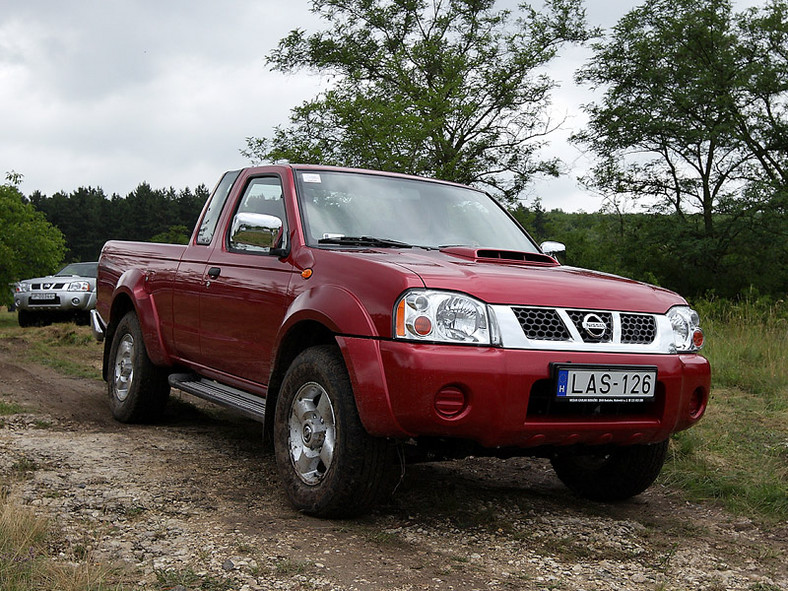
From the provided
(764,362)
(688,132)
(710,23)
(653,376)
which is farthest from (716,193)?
(653,376)

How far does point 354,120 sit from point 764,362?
1463 centimetres

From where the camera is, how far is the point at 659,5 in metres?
27.6

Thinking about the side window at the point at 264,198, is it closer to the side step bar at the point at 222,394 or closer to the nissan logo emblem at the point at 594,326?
the side step bar at the point at 222,394

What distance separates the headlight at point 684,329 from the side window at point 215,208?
2.96 m

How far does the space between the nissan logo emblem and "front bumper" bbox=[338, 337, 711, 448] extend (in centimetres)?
10

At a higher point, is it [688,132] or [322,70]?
[322,70]

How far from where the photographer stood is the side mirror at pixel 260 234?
445cm

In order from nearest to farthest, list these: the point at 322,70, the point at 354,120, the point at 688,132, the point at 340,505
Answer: the point at 340,505, the point at 354,120, the point at 688,132, the point at 322,70

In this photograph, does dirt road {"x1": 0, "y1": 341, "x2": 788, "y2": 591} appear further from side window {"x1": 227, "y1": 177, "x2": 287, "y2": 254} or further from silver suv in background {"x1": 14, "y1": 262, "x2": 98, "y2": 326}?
silver suv in background {"x1": 14, "y1": 262, "x2": 98, "y2": 326}

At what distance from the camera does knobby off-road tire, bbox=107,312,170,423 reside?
6.09 metres

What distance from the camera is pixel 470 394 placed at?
3400 mm

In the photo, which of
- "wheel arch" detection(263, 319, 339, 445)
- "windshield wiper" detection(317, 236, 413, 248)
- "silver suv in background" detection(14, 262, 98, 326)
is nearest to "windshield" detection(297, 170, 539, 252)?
"windshield wiper" detection(317, 236, 413, 248)

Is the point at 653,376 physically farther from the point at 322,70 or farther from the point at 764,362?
the point at 322,70

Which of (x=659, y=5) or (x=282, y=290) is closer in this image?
(x=282, y=290)
